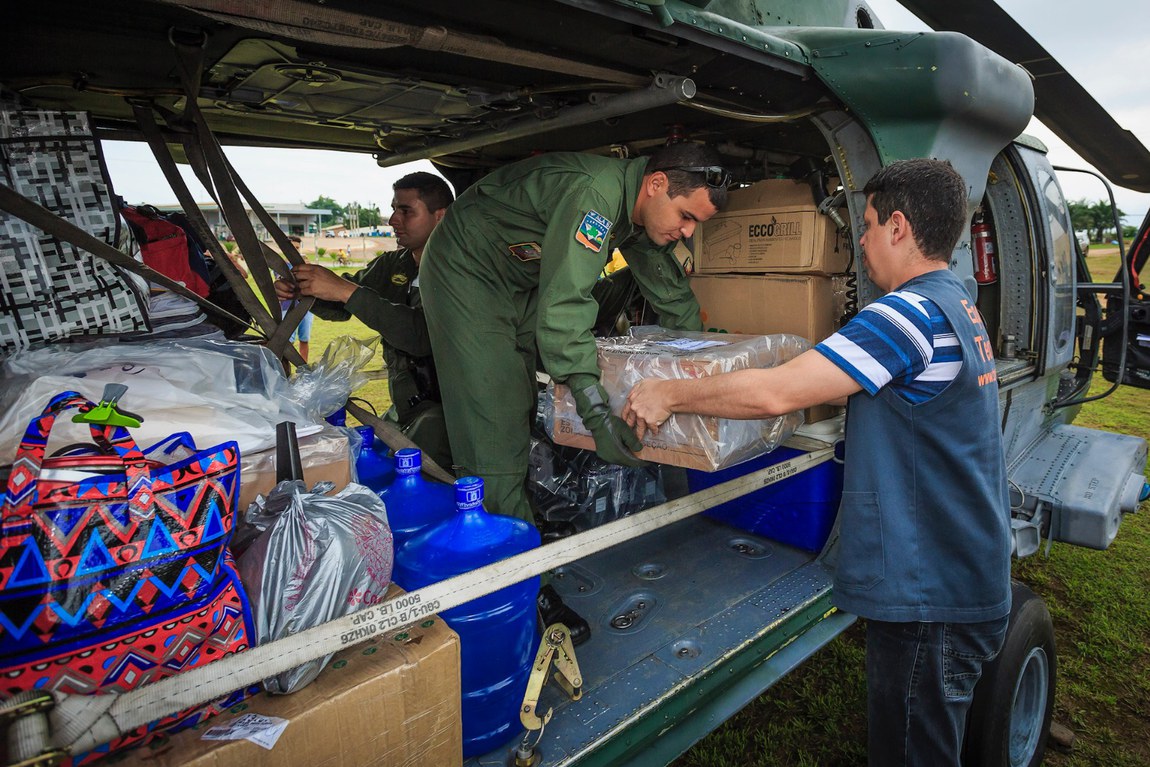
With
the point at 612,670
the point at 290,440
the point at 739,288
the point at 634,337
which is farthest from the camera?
the point at 739,288

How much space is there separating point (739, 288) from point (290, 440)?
7.20ft

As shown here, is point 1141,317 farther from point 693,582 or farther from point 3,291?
point 3,291

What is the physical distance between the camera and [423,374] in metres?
3.45

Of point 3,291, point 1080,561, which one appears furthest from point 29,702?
point 1080,561

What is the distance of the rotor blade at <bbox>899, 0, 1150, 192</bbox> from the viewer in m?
3.60

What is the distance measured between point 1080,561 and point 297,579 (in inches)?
200

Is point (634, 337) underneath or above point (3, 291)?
underneath

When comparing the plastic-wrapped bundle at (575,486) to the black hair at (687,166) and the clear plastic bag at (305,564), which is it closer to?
the black hair at (687,166)

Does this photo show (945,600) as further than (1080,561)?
No

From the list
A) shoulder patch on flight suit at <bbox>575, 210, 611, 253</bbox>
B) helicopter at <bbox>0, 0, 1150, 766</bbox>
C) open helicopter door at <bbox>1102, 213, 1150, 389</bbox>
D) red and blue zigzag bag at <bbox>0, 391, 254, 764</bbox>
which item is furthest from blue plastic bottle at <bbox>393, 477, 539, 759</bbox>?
open helicopter door at <bbox>1102, 213, 1150, 389</bbox>

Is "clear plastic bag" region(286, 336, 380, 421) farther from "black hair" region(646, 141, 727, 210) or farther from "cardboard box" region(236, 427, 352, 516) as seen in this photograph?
"black hair" region(646, 141, 727, 210)

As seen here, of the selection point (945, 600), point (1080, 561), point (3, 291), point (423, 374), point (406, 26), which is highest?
point (406, 26)

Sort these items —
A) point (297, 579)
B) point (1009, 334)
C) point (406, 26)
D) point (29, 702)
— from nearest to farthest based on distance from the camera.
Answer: point (29, 702) < point (297, 579) < point (406, 26) < point (1009, 334)

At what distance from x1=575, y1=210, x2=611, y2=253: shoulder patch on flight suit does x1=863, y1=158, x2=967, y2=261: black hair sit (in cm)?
81
